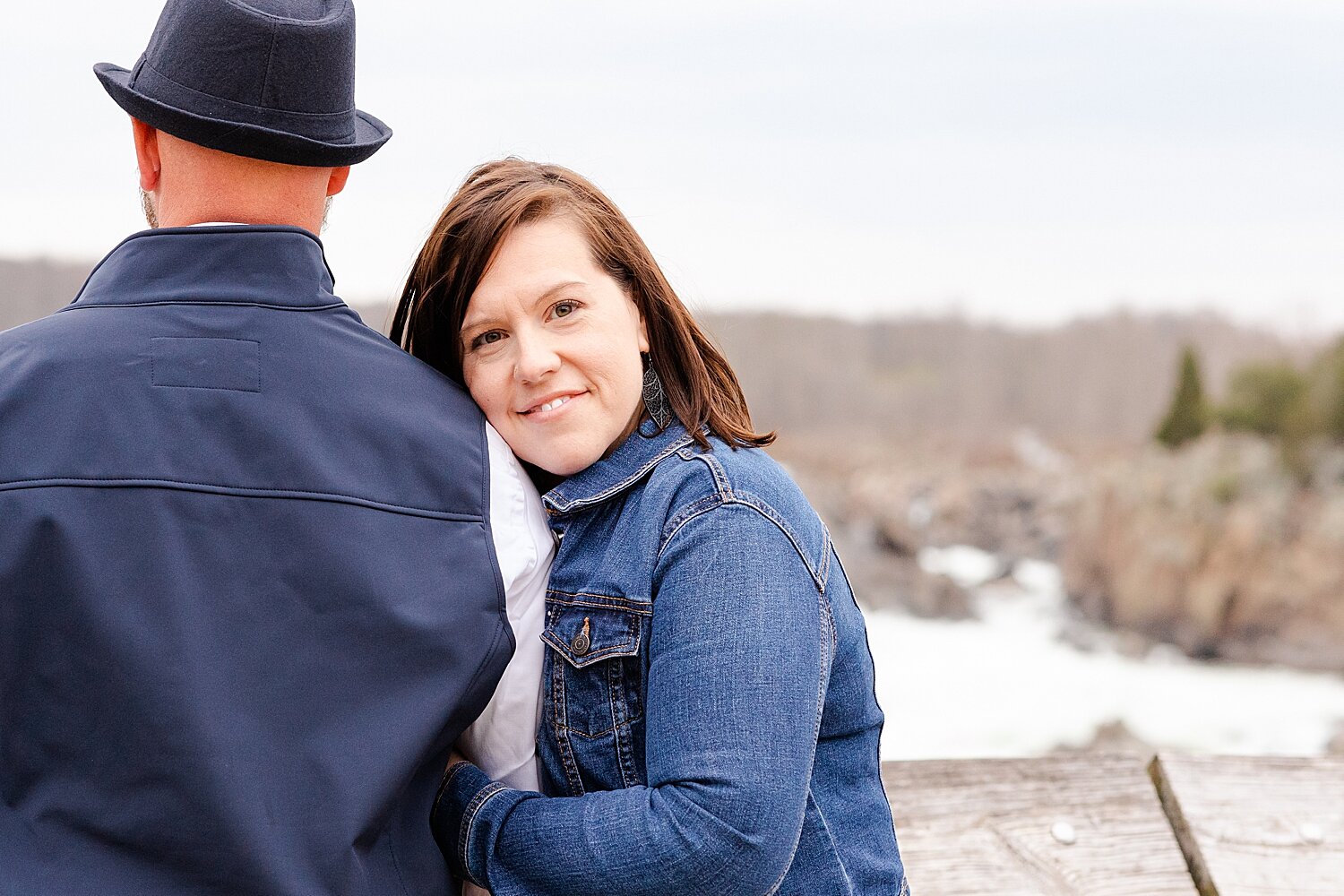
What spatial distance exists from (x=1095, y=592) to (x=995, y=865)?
17600 millimetres

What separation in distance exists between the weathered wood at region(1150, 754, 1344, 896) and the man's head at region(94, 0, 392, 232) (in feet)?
4.81

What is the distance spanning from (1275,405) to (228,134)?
24667 millimetres

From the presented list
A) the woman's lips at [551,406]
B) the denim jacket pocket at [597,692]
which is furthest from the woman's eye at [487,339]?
the denim jacket pocket at [597,692]

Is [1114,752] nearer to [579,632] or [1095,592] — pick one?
[579,632]

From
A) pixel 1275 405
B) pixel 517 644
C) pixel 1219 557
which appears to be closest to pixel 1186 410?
pixel 1275 405

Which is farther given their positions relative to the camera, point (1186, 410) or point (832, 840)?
point (1186, 410)

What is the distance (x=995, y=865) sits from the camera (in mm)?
1771

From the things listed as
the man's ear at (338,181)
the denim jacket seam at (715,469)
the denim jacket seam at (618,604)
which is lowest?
the denim jacket seam at (618,604)

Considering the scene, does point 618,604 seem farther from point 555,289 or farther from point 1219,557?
point 1219,557

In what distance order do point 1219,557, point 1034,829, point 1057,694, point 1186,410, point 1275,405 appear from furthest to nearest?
1. point 1186,410
2. point 1275,405
3. point 1219,557
4. point 1057,694
5. point 1034,829

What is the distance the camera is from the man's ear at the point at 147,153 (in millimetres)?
1407

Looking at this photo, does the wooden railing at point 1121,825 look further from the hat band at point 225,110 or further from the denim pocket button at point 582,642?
the hat band at point 225,110

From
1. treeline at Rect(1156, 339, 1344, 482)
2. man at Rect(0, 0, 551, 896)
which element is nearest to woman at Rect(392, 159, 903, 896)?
man at Rect(0, 0, 551, 896)

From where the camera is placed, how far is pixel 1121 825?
5.98 ft
